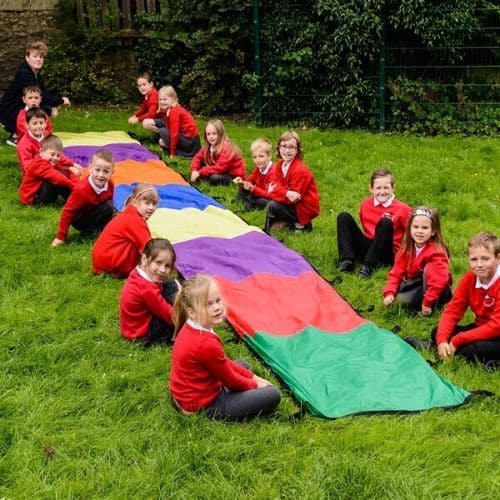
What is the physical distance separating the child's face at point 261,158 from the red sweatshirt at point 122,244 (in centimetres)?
241

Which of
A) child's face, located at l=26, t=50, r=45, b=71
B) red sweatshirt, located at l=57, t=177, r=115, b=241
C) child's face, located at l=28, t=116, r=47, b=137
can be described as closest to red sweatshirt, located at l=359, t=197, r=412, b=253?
red sweatshirt, located at l=57, t=177, r=115, b=241

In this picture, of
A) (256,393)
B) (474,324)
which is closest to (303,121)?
(474,324)

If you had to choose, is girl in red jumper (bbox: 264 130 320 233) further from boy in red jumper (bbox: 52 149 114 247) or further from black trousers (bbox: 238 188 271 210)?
boy in red jumper (bbox: 52 149 114 247)

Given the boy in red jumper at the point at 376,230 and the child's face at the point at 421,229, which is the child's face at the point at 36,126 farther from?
the child's face at the point at 421,229

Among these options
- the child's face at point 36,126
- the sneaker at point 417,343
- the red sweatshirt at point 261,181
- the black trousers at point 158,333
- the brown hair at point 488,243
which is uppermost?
the child's face at point 36,126

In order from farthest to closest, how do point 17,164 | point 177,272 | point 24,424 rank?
point 17,164
point 177,272
point 24,424

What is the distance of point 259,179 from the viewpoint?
869 centimetres

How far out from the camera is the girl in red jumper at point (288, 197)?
26.5 ft

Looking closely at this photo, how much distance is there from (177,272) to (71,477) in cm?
292

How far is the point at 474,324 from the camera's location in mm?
5441

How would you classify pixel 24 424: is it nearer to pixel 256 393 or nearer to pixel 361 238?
pixel 256 393

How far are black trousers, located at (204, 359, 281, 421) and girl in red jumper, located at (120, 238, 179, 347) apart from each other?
103 centimetres

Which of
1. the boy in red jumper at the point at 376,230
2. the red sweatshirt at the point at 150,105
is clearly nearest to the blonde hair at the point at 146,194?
the boy in red jumper at the point at 376,230

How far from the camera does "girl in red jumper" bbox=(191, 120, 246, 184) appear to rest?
9570 millimetres
